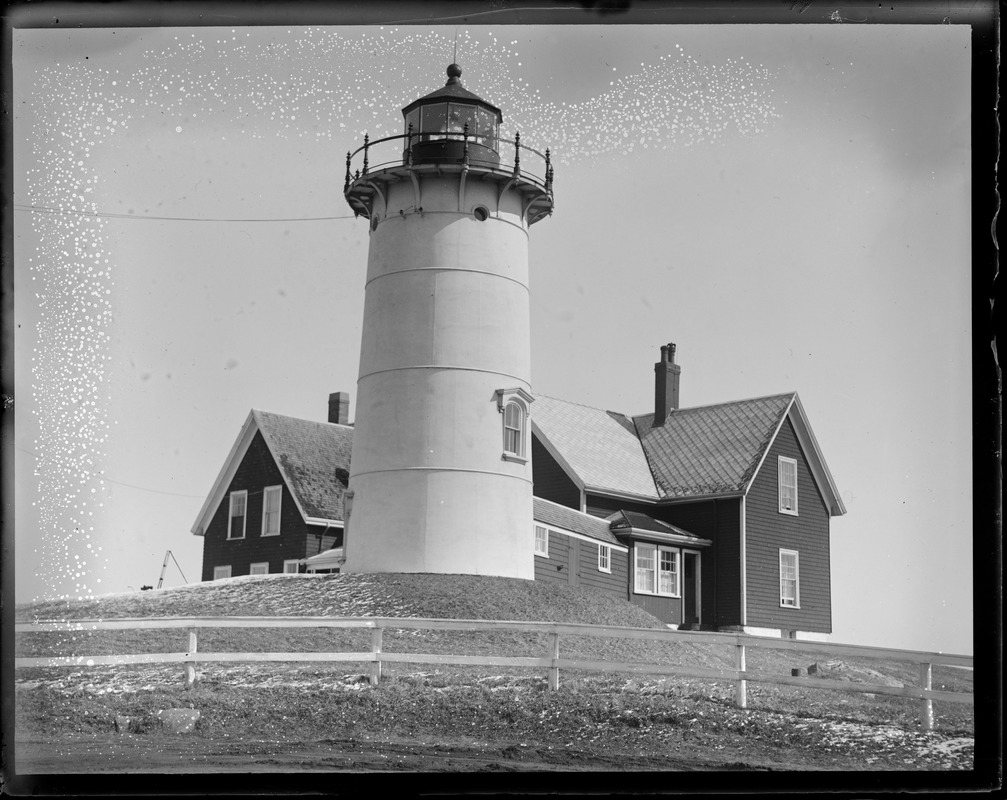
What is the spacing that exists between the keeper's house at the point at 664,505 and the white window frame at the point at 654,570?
0.02 meters

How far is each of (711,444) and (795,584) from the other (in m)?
3.14

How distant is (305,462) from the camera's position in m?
23.9

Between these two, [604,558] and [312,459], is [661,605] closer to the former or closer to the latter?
[604,558]

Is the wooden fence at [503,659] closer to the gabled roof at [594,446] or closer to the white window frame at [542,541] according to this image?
the white window frame at [542,541]

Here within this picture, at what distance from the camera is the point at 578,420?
23.9 metres

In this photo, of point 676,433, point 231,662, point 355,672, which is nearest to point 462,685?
point 355,672

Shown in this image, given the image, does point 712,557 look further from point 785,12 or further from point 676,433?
point 785,12

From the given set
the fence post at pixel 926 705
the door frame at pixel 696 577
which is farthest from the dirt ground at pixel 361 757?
the door frame at pixel 696 577

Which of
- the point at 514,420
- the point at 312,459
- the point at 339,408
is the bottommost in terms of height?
the point at 312,459

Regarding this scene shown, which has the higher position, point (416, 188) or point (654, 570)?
point (416, 188)

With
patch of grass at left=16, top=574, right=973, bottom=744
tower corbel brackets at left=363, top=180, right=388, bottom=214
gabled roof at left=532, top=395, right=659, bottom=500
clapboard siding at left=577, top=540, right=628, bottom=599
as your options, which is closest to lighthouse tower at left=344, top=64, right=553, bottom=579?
tower corbel brackets at left=363, top=180, right=388, bottom=214

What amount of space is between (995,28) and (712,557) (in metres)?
18.2

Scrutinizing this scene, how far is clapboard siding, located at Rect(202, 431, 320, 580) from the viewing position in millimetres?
23703

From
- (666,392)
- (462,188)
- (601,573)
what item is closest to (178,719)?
(462,188)
